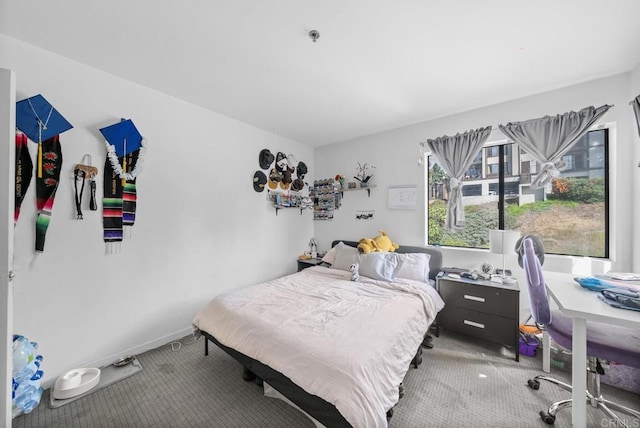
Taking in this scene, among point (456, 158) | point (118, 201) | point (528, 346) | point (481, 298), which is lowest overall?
point (528, 346)

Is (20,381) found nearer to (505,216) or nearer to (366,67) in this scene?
(366,67)

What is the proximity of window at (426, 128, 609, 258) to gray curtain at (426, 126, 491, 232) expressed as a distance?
5.9 inches

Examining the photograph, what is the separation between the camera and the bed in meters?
1.21

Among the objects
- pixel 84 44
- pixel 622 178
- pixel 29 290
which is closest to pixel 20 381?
pixel 29 290

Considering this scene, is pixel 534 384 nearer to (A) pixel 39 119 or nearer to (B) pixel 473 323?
(B) pixel 473 323

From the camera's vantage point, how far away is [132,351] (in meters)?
2.25

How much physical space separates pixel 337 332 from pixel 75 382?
6.66 ft

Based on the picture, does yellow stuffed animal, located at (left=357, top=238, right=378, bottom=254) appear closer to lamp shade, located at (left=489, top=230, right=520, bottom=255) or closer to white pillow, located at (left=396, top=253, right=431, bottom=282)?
A: white pillow, located at (left=396, top=253, right=431, bottom=282)

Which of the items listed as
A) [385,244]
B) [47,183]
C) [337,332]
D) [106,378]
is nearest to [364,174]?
[385,244]

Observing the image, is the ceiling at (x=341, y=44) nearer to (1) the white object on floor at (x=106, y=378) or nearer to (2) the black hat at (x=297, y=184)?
(2) the black hat at (x=297, y=184)

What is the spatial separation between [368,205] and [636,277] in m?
2.57

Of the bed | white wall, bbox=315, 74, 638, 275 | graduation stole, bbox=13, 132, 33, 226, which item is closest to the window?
white wall, bbox=315, 74, 638, 275

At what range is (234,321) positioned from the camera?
5.99ft

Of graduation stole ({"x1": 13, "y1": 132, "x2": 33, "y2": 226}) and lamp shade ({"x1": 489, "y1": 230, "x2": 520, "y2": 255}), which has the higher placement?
graduation stole ({"x1": 13, "y1": 132, "x2": 33, "y2": 226})
